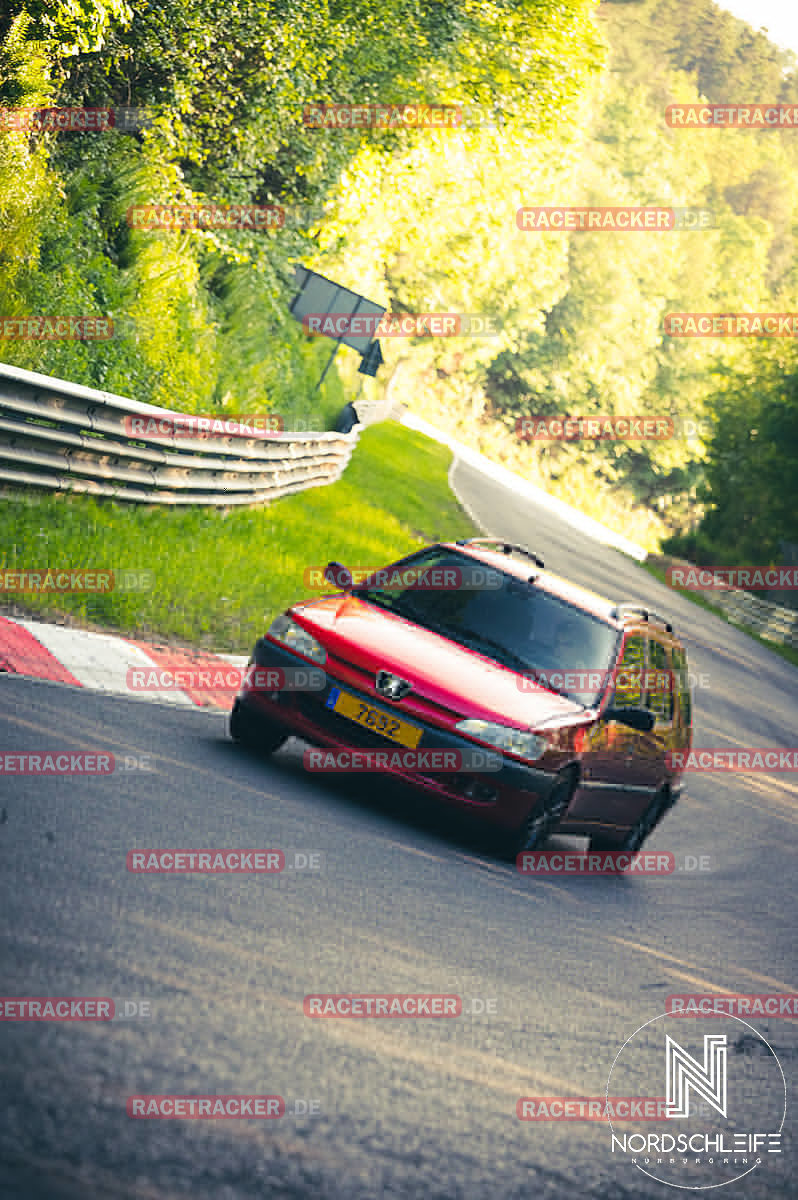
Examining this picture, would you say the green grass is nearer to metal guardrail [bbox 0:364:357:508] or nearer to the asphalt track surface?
metal guardrail [bbox 0:364:357:508]

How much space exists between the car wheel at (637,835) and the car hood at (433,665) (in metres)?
1.73

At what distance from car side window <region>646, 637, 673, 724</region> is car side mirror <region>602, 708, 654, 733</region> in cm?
90

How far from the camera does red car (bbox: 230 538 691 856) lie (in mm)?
7887

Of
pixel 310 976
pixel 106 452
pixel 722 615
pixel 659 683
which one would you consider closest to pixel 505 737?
pixel 659 683

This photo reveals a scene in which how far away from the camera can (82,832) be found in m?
5.94

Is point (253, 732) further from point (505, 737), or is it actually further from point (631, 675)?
point (631, 675)

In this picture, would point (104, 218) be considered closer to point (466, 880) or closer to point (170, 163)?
point (170, 163)

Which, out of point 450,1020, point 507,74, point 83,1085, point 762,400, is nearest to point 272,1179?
point 83,1085

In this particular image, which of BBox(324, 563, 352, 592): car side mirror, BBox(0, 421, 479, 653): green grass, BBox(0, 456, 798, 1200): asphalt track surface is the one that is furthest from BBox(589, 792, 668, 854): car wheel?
BBox(0, 421, 479, 653): green grass

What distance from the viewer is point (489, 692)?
814cm

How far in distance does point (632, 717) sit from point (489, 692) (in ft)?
3.95

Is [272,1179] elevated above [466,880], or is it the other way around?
[272,1179]

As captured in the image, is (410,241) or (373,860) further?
(410,241)

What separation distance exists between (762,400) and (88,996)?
149 ft
